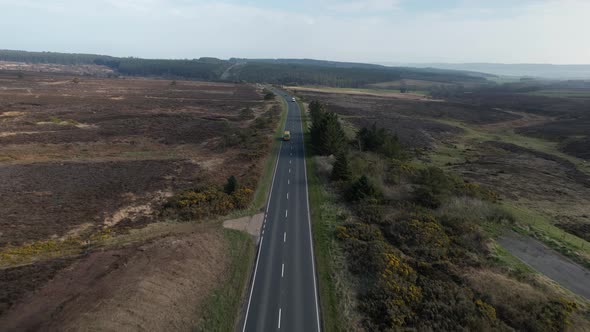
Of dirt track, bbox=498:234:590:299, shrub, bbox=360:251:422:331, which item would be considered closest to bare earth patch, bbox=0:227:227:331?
shrub, bbox=360:251:422:331

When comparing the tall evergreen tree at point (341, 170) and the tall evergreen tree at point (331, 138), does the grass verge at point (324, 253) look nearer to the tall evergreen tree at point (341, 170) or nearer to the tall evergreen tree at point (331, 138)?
the tall evergreen tree at point (341, 170)

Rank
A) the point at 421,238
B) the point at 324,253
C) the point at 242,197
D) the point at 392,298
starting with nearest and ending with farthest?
the point at 392,298, the point at 324,253, the point at 421,238, the point at 242,197

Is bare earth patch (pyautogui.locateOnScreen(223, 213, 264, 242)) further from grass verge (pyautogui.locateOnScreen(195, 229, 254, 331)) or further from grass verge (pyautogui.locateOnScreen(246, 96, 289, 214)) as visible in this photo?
grass verge (pyautogui.locateOnScreen(246, 96, 289, 214))

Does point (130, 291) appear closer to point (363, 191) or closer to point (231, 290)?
point (231, 290)

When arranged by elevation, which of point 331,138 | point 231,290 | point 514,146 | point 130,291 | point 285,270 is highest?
point 331,138

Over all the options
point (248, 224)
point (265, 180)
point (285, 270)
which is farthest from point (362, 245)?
point (265, 180)

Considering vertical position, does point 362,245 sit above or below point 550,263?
above
